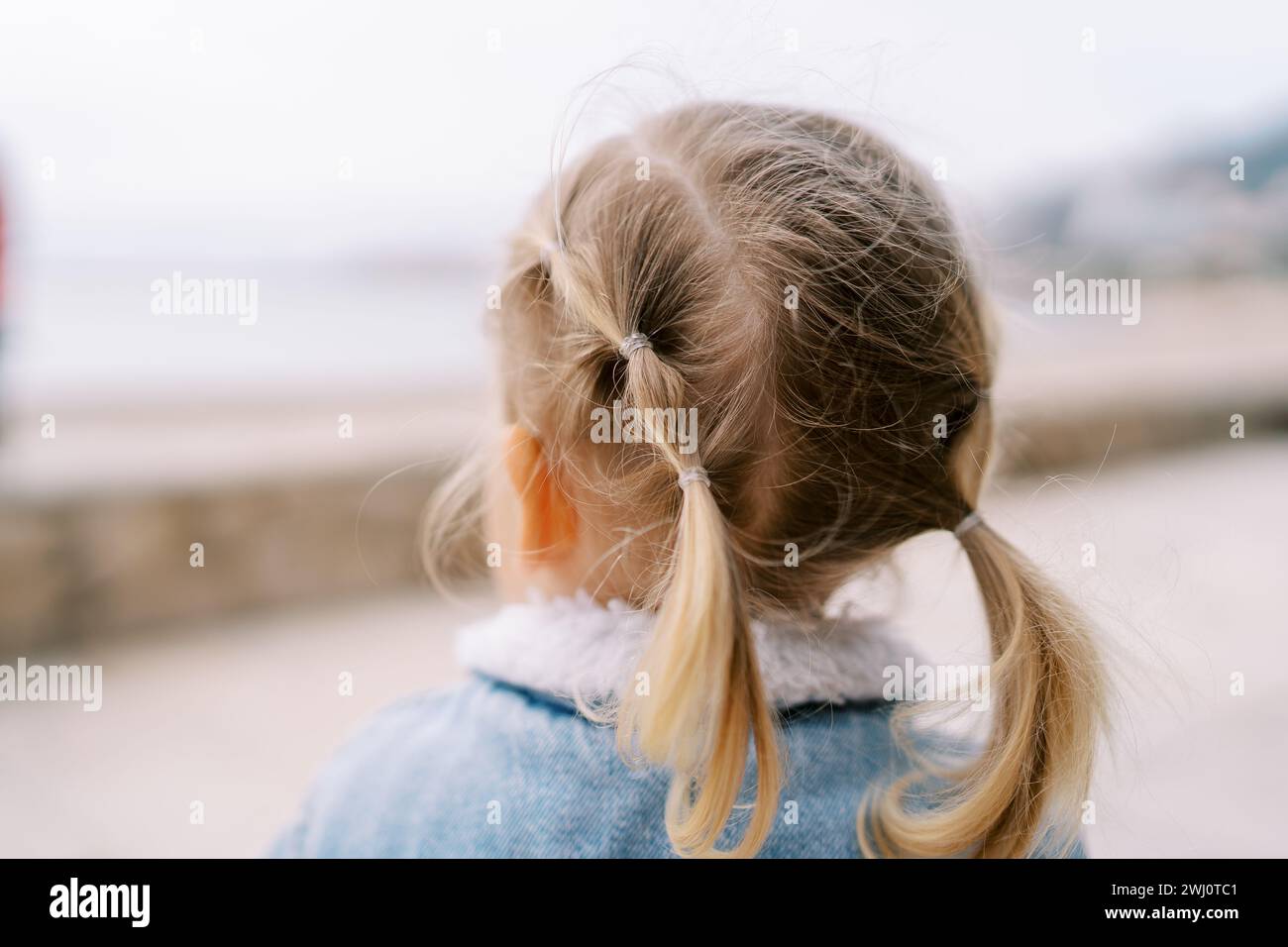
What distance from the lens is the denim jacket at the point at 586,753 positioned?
703mm

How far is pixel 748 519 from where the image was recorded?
71 centimetres

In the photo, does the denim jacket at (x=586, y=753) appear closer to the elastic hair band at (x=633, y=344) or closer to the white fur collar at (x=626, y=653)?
the white fur collar at (x=626, y=653)

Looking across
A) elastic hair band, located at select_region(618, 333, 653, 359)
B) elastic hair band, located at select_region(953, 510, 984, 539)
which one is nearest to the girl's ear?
elastic hair band, located at select_region(618, 333, 653, 359)

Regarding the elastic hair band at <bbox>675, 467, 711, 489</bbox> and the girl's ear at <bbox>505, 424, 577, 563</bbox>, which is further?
the girl's ear at <bbox>505, 424, 577, 563</bbox>

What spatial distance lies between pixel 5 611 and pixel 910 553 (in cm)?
210

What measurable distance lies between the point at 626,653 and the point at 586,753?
77mm

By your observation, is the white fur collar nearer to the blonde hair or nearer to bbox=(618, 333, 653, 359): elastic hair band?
the blonde hair

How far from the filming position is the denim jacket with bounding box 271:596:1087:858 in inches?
27.7

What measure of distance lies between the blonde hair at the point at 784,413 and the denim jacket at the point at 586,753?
3cm

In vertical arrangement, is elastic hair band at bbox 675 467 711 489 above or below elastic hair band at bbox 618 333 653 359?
below

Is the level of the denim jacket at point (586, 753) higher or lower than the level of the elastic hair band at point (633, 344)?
lower

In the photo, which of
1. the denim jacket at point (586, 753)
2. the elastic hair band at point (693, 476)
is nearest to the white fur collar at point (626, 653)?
the denim jacket at point (586, 753)
